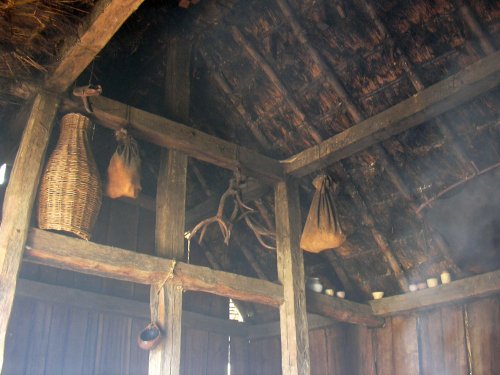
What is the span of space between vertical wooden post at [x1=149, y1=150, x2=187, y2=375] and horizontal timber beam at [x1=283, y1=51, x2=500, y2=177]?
1035 millimetres

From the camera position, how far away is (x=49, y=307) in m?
5.06

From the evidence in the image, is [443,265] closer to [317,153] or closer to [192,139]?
[317,153]

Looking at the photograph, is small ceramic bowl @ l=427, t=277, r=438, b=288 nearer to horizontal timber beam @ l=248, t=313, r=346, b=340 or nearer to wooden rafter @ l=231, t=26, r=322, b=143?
horizontal timber beam @ l=248, t=313, r=346, b=340

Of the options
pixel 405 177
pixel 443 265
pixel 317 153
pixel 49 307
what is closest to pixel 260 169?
pixel 317 153

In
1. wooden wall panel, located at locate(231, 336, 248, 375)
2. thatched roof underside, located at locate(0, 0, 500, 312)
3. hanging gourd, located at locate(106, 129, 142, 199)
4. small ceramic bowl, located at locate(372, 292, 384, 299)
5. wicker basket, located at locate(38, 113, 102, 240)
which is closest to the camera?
wicker basket, located at locate(38, 113, 102, 240)

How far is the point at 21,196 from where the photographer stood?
3469mm

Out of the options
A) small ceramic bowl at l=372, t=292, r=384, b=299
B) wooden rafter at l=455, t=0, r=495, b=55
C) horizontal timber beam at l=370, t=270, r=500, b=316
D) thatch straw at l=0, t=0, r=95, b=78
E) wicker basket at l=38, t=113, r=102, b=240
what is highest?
wooden rafter at l=455, t=0, r=495, b=55

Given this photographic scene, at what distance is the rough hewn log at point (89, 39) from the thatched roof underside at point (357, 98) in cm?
17

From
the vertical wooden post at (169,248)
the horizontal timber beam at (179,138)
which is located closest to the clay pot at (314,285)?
the horizontal timber beam at (179,138)

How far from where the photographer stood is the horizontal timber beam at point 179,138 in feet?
13.3

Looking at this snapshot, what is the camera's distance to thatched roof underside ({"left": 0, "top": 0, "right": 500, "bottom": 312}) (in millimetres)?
4242

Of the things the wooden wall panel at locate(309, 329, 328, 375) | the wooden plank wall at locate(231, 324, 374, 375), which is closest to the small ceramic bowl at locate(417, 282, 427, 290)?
the wooden plank wall at locate(231, 324, 374, 375)

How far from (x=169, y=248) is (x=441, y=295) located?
2.36 m

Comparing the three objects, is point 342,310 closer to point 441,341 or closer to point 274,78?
point 441,341
